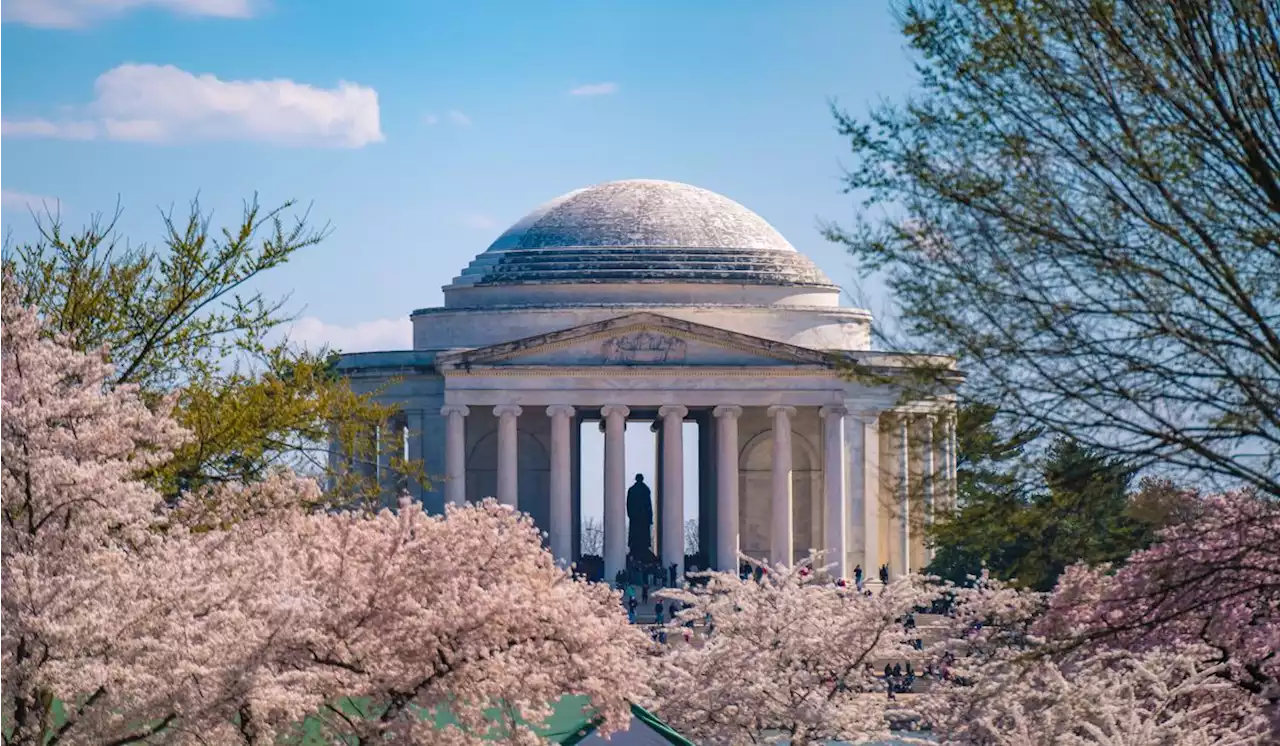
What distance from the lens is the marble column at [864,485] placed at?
139375mm

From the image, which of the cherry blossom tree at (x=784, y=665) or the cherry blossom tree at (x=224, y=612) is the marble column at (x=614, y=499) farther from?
the cherry blossom tree at (x=224, y=612)

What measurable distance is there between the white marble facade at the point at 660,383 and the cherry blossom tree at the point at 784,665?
216ft

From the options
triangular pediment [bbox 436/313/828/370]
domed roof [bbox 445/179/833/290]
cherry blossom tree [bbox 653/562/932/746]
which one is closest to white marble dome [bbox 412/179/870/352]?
domed roof [bbox 445/179/833/290]

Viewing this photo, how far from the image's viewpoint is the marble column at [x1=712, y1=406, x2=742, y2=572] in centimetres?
13738

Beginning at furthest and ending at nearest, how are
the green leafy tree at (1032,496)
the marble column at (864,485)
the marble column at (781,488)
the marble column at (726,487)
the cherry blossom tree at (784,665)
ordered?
the marble column at (864,485) → the marble column at (781,488) → the marble column at (726,487) → the cherry blossom tree at (784,665) → the green leafy tree at (1032,496)

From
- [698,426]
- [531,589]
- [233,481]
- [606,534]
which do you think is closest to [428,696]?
[531,589]

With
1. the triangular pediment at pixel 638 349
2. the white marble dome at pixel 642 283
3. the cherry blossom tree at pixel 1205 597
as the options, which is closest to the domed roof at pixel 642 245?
the white marble dome at pixel 642 283

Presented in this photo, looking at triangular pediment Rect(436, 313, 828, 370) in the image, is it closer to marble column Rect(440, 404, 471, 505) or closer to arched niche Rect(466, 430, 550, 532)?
marble column Rect(440, 404, 471, 505)

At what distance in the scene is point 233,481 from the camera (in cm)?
5334

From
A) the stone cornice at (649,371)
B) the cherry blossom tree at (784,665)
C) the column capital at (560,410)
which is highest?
the stone cornice at (649,371)

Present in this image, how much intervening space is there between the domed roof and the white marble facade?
0.48 feet

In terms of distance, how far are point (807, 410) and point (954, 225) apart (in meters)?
111

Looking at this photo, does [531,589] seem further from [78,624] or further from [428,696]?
[78,624]

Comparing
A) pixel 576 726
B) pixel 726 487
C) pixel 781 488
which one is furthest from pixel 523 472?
pixel 576 726
